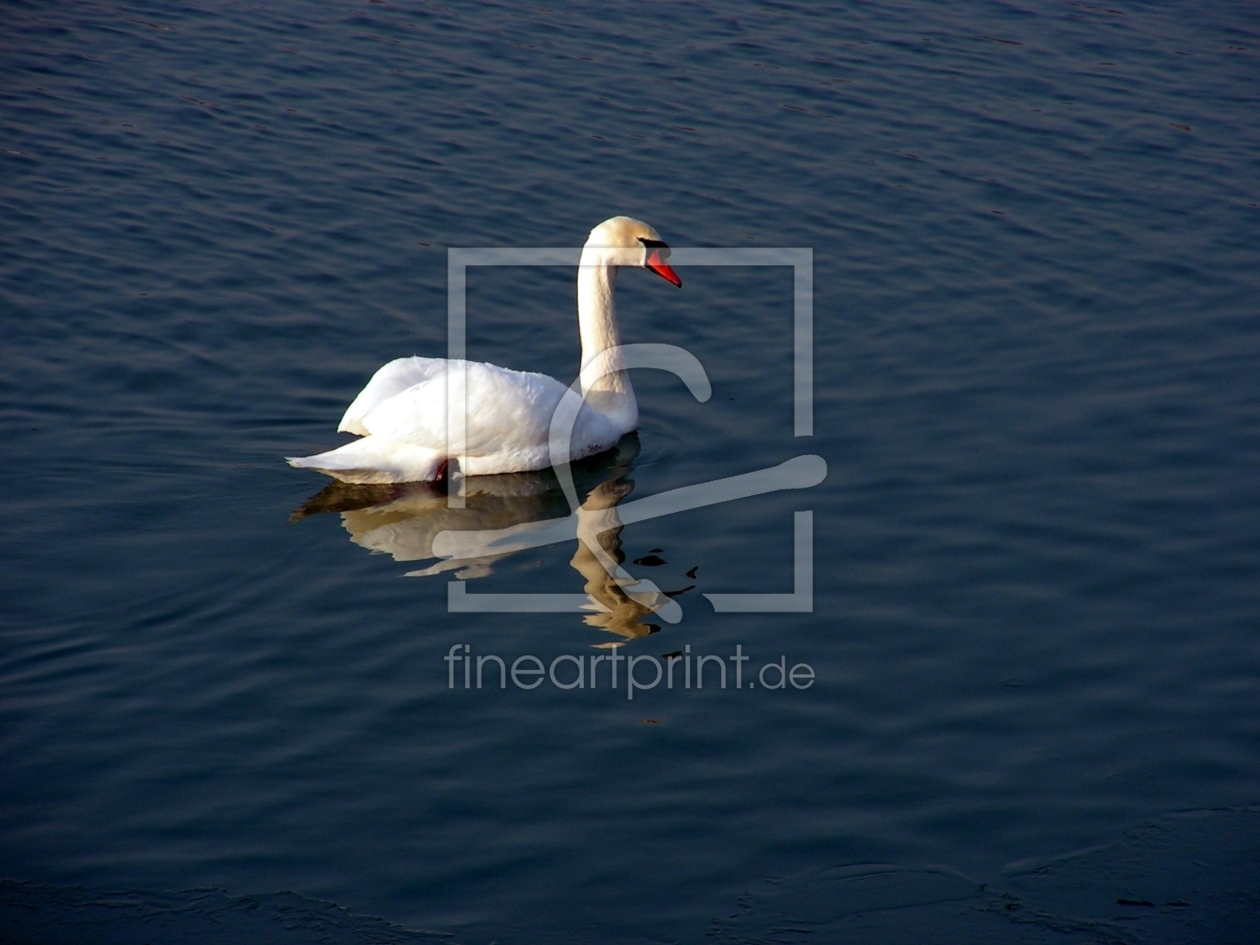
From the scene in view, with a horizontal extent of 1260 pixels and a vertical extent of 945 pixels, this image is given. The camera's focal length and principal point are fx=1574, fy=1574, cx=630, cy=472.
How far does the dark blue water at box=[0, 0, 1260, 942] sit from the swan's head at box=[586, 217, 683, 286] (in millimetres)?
973

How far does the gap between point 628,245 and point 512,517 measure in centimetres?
226

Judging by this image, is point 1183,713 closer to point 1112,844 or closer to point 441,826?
point 1112,844

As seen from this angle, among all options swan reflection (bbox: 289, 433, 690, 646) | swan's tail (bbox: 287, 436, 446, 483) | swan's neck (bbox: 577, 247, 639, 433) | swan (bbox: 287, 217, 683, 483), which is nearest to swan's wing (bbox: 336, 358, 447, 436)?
swan (bbox: 287, 217, 683, 483)

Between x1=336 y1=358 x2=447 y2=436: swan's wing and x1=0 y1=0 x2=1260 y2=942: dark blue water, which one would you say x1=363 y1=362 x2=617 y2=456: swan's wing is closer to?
x1=336 y1=358 x2=447 y2=436: swan's wing

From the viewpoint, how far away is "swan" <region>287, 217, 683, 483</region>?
9305mm

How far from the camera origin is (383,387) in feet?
31.0

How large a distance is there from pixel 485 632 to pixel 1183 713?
3399 millimetres

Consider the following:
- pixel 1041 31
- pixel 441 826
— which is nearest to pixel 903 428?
pixel 441 826

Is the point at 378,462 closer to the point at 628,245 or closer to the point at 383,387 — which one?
the point at 383,387

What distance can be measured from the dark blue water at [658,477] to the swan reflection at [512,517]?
2.2 inches

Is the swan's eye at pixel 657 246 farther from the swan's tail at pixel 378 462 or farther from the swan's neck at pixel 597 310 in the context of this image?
the swan's tail at pixel 378 462

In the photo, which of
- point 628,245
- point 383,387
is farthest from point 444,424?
point 628,245

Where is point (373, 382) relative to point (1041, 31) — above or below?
below

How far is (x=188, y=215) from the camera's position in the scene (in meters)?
12.9
